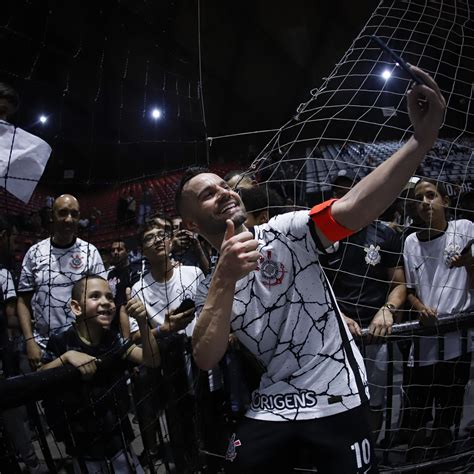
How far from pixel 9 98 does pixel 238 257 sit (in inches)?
63.6

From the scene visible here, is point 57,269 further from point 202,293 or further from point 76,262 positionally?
point 202,293

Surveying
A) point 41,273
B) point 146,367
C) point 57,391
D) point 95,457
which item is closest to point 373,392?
point 146,367

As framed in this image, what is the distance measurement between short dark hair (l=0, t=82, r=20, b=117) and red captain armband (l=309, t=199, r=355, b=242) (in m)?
1.63

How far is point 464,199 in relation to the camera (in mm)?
4211

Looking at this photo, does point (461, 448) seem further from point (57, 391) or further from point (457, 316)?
point (57, 391)

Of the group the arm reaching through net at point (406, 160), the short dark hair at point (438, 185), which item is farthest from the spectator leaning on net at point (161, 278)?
the short dark hair at point (438, 185)

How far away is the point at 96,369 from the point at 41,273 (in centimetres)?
176

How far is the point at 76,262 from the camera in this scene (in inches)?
148

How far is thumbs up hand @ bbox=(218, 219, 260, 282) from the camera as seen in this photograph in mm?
1468

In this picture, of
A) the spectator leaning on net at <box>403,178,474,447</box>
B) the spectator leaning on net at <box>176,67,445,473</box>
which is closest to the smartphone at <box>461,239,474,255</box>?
the spectator leaning on net at <box>403,178,474,447</box>

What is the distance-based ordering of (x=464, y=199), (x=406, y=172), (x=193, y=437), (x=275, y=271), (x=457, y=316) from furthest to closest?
(x=464, y=199)
(x=457, y=316)
(x=193, y=437)
(x=275, y=271)
(x=406, y=172)

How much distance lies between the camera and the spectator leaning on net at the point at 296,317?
5.00ft

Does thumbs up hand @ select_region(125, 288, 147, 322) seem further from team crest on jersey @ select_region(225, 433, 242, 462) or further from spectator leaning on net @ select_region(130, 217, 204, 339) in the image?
team crest on jersey @ select_region(225, 433, 242, 462)

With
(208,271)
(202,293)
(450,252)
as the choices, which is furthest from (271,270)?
(450,252)
